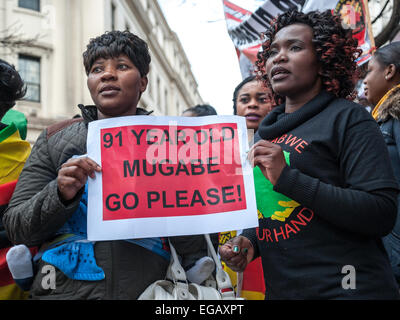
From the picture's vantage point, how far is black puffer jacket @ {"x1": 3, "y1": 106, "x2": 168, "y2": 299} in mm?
1551

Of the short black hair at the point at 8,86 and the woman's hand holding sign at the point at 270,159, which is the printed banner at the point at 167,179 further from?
the short black hair at the point at 8,86

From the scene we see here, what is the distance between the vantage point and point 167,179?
168 cm

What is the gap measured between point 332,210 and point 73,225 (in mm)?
1009

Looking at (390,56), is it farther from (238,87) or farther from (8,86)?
(8,86)

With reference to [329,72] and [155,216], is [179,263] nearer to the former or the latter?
[155,216]

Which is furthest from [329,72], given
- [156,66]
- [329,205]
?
[156,66]

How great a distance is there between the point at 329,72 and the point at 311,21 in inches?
10.4

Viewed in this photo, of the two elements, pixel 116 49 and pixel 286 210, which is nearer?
pixel 286 210

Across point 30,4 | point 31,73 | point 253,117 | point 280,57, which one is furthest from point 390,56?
point 30,4

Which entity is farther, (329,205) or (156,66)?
(156,66)

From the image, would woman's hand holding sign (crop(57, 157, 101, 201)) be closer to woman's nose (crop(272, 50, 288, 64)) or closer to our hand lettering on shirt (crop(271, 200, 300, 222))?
our hand lettering on shirt (crop(271, 200, 300, 222))

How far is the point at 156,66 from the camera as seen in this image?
31.4m

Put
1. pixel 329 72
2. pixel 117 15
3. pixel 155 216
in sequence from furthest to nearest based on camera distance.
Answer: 1. pixel 117 15
2. pixel 329 72
3. pixel 155 216

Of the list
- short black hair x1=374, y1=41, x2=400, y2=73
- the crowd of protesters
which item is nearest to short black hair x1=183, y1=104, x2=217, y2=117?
short black hair x1=374, y1=41, x2=400, y2=73
